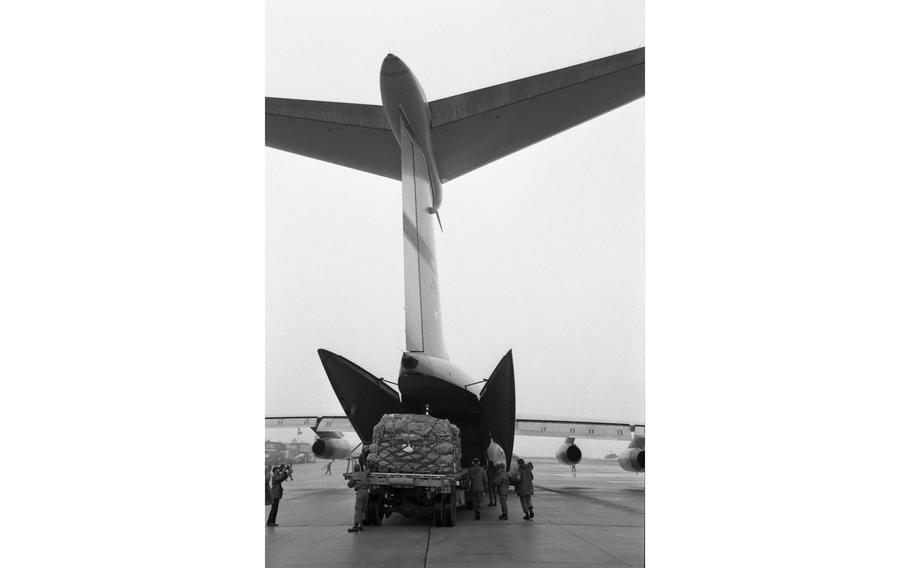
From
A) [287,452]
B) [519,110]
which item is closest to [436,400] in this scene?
[287,452]

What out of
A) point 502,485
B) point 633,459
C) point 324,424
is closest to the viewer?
point 633,459

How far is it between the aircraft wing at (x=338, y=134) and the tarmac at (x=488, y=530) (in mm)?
2675

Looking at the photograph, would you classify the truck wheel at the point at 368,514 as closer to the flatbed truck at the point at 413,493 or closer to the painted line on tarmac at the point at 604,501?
the flatbed truck at the point at 413,493

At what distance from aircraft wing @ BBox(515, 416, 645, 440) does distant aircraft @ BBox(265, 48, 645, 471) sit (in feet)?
0.03

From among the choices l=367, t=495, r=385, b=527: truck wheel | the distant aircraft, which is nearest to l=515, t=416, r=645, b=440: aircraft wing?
the distant aircraft

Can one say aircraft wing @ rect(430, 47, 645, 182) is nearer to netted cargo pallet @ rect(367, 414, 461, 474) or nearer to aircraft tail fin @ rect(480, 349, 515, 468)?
aircraft tail fin @ rect(480, 349, 515, 468)

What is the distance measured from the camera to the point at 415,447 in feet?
20.0

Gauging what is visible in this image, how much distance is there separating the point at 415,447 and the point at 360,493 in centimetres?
61

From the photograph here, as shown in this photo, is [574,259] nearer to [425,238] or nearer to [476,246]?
[476,246]

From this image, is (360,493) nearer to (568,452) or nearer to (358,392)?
(358,392)

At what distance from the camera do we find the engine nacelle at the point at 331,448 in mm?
5996

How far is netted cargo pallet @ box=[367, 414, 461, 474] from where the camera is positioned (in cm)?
607

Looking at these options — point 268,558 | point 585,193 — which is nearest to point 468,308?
point 585,193

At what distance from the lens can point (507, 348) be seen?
19.4 feet
